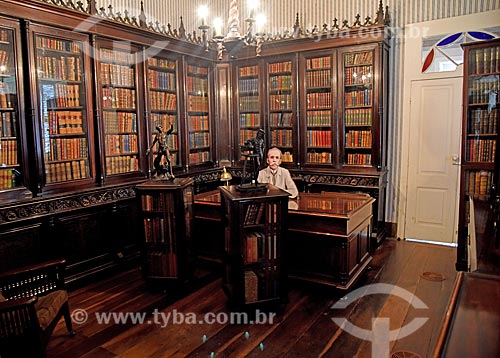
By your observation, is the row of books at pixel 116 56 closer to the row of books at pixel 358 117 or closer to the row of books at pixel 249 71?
the row of books at pixel 249 71

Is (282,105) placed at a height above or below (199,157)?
above

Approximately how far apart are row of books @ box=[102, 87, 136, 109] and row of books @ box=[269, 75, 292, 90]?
210 centimetres

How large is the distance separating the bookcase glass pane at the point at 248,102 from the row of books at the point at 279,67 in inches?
9.5

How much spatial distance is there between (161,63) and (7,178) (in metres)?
2.39

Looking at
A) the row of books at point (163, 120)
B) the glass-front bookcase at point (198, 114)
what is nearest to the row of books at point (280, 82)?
the glass-front bookcase at point (198, 114)

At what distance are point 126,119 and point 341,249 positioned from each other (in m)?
2.86

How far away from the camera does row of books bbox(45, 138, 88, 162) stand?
3858mm

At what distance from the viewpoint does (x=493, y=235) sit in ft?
7.31

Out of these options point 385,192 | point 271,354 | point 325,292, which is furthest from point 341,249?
point 385,192

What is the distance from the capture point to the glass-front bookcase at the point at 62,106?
12.2 ft

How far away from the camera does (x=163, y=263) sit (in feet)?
12.3

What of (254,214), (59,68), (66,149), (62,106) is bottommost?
(254,214)

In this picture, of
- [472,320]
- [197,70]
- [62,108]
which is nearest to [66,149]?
[62,108]

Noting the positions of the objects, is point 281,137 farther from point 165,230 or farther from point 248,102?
point 165,230
